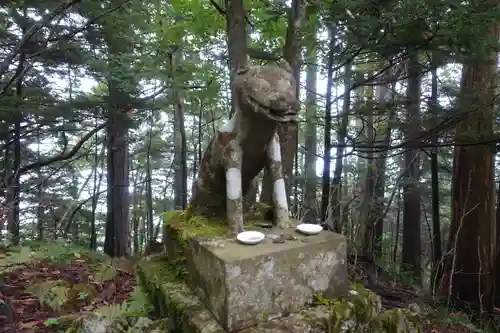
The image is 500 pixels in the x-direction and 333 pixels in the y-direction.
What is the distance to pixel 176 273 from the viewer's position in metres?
2.54

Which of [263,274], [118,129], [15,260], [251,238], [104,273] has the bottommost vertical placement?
[104,273]

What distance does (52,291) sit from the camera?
9.67ft

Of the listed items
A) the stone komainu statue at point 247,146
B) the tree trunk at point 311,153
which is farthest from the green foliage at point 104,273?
the tree trunk at point 311,153

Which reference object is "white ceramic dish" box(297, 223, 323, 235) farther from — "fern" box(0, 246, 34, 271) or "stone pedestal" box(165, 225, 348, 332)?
"fern" box(0, 246, 34, 271)

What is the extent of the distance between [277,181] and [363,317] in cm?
99

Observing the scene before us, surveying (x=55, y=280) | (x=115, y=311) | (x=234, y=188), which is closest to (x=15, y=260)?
(x=55, y=280)

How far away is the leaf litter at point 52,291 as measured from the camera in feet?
8.32

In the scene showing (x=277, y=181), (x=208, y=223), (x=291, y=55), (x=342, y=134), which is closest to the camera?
(x=277, y=181)

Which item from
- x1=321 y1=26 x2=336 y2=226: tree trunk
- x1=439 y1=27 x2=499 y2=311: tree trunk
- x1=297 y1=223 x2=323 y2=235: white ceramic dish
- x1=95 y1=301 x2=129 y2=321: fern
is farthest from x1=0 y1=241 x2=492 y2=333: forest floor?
x1=297 y1=223 x2=323 y2=235: white ceramic dish

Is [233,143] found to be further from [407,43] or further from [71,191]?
[71,191]

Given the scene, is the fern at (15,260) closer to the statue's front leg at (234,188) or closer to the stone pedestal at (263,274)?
the stone pedestal at (263,274)

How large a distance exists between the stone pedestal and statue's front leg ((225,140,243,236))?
0.37 ft

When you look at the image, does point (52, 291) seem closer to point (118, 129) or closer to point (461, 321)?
point (118, 129)

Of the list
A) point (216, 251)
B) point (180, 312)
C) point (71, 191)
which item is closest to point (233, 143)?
point (216, 251)
